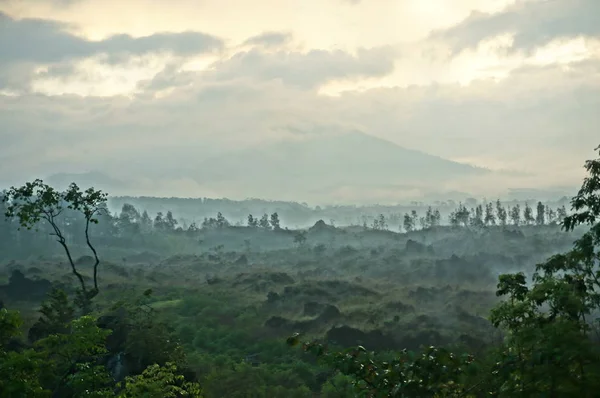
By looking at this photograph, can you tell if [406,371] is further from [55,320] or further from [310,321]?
[310,321]

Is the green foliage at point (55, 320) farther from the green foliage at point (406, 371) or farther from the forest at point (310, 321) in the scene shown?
the green foliage at point (406, 371)

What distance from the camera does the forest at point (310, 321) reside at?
722cm

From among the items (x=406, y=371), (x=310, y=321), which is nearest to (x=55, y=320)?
(x=310, y=321)

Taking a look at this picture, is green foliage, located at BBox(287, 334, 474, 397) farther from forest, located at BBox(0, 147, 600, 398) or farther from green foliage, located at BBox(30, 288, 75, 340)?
green foliage, located at BBox(30, 288, 75, 340)

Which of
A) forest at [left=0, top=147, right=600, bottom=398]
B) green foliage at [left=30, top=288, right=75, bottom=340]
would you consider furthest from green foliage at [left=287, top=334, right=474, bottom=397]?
green foliage at [left=30, top=288, right=75, bottom=340]

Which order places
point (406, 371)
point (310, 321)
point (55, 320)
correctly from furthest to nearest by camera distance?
point (310, 321), point (55, 320), point (406, 371)

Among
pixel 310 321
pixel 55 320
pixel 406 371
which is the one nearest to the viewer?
pixel 406 371

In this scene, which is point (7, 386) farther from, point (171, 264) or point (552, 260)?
point (171, 264)

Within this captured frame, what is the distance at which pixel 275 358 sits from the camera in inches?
1114

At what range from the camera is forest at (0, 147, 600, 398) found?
7.22 m

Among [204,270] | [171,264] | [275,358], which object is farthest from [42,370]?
[171,264]

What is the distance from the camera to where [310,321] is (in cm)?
3644

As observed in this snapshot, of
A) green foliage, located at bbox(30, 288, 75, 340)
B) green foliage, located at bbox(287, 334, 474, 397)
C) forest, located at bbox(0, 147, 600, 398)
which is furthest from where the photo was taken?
green foliage, located at bbox(30, 288, 75, 340)

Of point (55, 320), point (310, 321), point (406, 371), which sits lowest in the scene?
point (310, 321)
